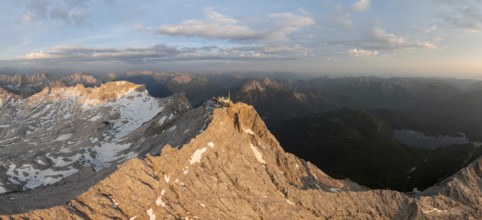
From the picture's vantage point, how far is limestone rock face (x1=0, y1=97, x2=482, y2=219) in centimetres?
9038

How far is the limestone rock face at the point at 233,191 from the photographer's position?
3558 inches

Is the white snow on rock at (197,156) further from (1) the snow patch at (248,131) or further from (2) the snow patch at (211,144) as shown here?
(1) the snow patch at (248,131)

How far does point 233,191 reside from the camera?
359 feet

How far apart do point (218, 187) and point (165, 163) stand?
1891 centimetres

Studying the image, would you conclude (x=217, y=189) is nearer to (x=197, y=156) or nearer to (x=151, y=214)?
(x=197, y=156)

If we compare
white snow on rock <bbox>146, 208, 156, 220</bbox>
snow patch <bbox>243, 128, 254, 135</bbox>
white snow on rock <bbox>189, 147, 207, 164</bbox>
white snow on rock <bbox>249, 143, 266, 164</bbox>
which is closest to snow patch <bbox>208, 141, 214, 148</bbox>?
white snow on rock <bbox>189, 147, 207, 164</bbox>

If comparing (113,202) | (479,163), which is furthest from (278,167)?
(479,163)

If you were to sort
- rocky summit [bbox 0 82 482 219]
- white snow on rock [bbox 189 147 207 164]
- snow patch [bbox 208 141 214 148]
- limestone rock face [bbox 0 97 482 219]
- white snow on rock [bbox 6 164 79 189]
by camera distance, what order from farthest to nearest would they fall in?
white snow on rock [bbox 6 164 79 189] → snow patch [bbox 208 141 214 148] → white snow on rock [bbox 189 147 207 164] → limestone rock face [bbox 0 97 482 219] → rocky summit [bbox 0 82 482 219]

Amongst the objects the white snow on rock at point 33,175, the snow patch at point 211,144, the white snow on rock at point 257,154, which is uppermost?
the snow patch at point 211,144

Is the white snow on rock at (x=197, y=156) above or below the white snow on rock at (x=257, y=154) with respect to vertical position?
above

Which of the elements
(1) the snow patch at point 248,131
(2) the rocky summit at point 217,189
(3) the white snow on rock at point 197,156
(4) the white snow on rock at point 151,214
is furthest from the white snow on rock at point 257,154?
(4) the white snow on rock at point 151,214

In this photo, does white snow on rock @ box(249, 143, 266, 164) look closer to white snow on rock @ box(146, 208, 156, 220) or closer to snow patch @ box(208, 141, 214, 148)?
snow patch @ box(208, 141, 214, 148)

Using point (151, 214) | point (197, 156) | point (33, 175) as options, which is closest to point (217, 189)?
point (197, 156)

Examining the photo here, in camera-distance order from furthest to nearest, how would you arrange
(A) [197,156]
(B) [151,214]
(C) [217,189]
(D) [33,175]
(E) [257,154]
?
(D) [33,175], (E) [257,154], (A) [197,156], (C) [217,189], (B) [151,214]
